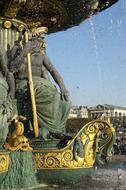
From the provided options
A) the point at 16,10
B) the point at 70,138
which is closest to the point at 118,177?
the point at 70,138

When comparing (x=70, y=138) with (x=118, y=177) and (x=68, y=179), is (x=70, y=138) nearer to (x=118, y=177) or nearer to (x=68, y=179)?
(x=68, y=179)

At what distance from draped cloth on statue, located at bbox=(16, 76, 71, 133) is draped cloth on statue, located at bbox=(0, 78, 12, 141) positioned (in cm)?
67

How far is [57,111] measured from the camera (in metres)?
8.20

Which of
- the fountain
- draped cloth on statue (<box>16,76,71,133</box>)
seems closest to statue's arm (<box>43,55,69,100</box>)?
the fountain

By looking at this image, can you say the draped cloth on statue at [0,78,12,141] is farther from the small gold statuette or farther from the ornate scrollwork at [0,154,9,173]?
the ornate scrollwork at [0,154,9,173]

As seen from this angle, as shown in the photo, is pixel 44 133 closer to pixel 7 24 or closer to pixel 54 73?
pixel 54 73

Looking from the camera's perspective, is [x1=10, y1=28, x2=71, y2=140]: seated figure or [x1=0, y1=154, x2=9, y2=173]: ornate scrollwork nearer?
[x1=0, y1=154, x2=9, y2=173]: ornate scrollwork

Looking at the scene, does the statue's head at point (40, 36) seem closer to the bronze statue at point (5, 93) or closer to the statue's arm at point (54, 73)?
the statue's arm at point (54, 73)

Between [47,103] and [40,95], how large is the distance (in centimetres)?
18

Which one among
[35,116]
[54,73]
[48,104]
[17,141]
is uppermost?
[54,73]

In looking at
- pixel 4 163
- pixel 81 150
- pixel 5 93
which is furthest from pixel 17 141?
pixel 81 150

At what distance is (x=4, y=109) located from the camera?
23.6 feet

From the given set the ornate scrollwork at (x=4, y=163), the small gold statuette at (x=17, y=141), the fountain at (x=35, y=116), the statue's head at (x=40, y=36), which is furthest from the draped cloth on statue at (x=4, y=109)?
the statue's head at (x=40, y=36)

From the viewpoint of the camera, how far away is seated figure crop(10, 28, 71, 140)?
7.98m
